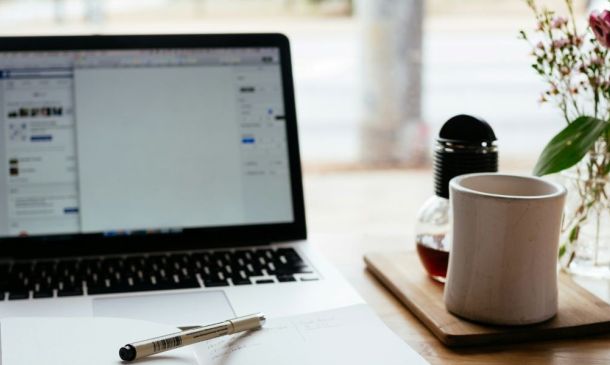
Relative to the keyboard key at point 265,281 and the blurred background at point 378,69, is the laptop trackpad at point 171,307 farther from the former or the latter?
the blurred background at point 378,69

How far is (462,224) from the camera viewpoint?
2.57 feet

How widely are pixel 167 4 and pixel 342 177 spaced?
1.53 metres

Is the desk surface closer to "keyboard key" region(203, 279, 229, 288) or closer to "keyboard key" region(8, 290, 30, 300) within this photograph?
"keyboard key" region(203, 279, 229, 288)

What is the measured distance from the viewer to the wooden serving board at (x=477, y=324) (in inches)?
30.7

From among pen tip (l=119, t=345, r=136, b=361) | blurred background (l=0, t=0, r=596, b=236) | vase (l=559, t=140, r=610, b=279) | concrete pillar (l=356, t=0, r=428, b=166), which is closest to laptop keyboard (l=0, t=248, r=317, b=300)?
pen tip (l=119, t=345, r=136, b=361)

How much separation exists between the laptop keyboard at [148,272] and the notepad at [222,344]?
0.12 metres

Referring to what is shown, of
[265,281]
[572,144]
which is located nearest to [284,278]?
[265,281]

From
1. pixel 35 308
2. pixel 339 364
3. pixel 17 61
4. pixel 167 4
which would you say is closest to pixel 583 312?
pixel 339 364

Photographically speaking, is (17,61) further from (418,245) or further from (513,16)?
(513,16)

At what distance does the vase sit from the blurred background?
2.54 metres

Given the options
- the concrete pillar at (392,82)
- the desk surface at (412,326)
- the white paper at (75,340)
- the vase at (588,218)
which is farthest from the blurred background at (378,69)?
the white paper at (75,340)

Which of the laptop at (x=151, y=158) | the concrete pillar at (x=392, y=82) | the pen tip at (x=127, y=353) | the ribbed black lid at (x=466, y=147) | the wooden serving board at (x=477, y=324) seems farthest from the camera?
the concrete pillar at (x=392, y=82)

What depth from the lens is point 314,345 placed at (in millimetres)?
735

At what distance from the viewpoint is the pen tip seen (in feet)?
2.21
